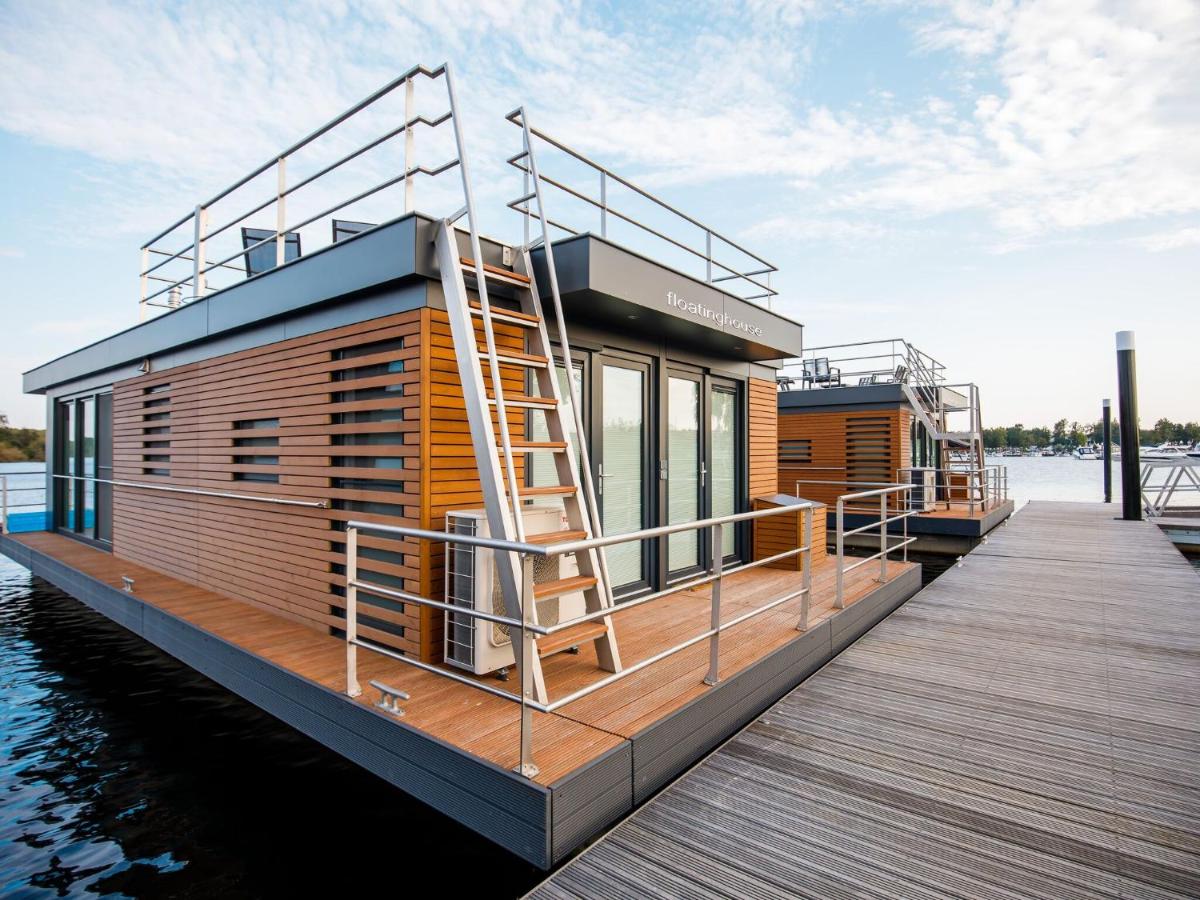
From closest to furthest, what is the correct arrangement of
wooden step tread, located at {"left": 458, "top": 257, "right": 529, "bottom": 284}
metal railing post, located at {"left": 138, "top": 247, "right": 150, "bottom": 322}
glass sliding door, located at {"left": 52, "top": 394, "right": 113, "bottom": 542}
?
wooden step tread, located at {"left": 458, "top": 257, "right": 529, "bottom": 284} → metal railing post, located at {"left": 138, "top": 247, "right": 150, "bottom": 322} → glass sliding door, located at {"left": 52, "top": 394, "right": 113, "bottom": 542}

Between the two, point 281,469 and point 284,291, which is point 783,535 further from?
point 284,291

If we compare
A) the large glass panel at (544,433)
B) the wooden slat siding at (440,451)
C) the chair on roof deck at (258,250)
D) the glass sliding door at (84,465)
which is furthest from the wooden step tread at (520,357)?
the glass sliding door at (84,465)

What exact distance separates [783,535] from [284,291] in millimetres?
6283

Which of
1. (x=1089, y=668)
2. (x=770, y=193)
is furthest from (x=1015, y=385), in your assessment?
(x=1089, y=668)

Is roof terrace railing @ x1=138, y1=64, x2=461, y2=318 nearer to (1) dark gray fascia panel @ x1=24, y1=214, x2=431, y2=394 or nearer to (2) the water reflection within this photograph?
(1) dark gray fascia panel @ x1=24, y1=214, x2=431, y2=394

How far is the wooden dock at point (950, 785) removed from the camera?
2.33 meters

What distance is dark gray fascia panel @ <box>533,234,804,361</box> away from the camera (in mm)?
4625

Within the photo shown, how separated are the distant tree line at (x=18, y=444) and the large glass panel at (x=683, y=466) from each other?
26.7 metres

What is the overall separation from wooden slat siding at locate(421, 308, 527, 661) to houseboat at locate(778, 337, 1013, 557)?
10.9 m

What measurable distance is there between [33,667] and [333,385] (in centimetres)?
448

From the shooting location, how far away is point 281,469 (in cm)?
558

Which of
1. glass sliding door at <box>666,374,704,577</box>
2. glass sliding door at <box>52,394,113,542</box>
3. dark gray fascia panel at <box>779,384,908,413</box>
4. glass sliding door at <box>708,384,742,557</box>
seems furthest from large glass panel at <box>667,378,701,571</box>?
dark gray fascia panel at <box>779,384,908,413</box>

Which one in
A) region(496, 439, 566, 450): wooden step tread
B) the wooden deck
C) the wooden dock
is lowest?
the wooden dock

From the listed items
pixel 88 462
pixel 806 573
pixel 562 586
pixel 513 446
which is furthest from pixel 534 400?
pixel 88 462
